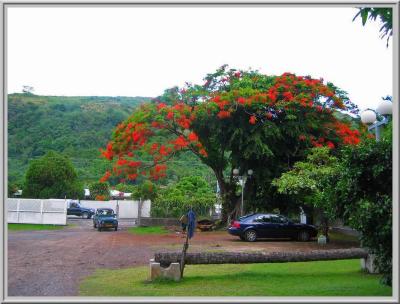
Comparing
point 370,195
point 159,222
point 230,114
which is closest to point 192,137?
point 230,114

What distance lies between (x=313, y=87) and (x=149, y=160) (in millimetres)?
8969

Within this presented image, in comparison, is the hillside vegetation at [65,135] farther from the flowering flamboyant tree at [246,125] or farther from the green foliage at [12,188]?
the flowering flamboyant tree at [246,125]

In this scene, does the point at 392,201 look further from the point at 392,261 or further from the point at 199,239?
the point at 199,239

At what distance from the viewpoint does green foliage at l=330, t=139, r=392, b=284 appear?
6605 millimetres

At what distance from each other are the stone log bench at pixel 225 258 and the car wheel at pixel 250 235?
8473 millimetres

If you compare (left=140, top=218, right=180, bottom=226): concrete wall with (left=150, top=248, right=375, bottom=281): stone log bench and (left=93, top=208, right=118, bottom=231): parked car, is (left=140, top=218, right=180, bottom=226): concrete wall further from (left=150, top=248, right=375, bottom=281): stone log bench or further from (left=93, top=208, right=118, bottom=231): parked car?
(left=150, top=248, right=375, bottom=281): stone log bench

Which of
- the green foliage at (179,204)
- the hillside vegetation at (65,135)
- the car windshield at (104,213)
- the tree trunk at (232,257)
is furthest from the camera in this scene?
the hillside vegetation at (65,135)

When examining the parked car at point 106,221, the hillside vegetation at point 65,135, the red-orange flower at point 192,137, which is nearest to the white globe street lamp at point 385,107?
the red-orange flower at point 192,137

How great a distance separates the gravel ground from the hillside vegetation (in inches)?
733

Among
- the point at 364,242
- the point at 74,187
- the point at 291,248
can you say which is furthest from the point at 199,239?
the point at 74,187

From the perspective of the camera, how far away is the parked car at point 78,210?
38125 mm

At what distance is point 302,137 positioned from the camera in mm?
20875

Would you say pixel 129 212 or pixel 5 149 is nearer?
pixel 5 149

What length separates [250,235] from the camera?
18.8 metres
